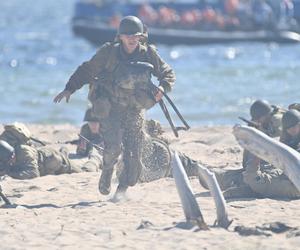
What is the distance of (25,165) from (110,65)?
2.03m

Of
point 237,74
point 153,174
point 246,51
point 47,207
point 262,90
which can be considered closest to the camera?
point 47,207

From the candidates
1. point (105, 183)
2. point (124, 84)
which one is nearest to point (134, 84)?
point (124, 84)

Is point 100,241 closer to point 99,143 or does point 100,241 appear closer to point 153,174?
point 153,174

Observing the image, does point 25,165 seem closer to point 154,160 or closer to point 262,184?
point 154,160

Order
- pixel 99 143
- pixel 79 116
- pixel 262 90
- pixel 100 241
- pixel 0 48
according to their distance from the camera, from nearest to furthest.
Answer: pixel 100 241
pixel 99 143
pixel 79 116
pixel 262 90
pixel 0 48

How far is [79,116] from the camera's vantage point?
20.2 m

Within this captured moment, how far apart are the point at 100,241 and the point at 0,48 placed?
3380cm

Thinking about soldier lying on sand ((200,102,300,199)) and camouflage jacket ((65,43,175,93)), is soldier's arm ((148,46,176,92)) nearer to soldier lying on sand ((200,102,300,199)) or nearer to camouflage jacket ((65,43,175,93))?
camouflage jacket ((65,43,175,93))

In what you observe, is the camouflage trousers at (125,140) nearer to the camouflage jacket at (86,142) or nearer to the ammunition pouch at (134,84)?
the ammunition pouch at (134,84)

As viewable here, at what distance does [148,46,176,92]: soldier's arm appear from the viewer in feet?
32.5

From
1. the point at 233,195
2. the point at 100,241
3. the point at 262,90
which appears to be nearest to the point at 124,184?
the point at 233,195

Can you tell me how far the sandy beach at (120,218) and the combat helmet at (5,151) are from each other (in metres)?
0.38

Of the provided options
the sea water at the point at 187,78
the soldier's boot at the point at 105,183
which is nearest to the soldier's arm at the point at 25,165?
the soldier's boot at the point at 105,183

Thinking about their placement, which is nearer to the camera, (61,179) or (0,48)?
(61,179)
